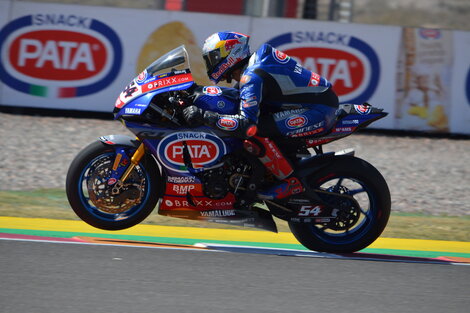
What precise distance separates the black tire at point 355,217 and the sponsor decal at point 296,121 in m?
0.38

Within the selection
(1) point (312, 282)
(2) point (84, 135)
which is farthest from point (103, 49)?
(1) point (312, 282)

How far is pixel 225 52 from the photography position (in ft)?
20.0

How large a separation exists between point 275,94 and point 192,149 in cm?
76

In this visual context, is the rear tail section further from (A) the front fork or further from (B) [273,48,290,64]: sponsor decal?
(A) the front fork

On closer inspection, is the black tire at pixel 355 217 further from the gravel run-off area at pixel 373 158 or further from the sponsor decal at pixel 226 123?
the gravel run-off area at pixel 373 158

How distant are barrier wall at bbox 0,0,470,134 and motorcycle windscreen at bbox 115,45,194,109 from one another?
5780 millimetres

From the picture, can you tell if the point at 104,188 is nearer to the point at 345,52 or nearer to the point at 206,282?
the point at 206,282

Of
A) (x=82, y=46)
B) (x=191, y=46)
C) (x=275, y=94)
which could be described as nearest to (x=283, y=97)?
(x=275, y=94)

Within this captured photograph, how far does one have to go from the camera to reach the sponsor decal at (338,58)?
1198 centimetres

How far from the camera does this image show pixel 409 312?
478 cm

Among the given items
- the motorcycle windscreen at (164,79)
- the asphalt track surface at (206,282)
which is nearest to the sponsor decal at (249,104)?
the motorcycle windscreen at (164,79)

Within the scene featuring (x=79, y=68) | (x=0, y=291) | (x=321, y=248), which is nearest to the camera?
(x=0, y=291)

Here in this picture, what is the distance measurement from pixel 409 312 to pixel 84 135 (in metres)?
7.01

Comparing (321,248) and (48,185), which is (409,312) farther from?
(48,185)
